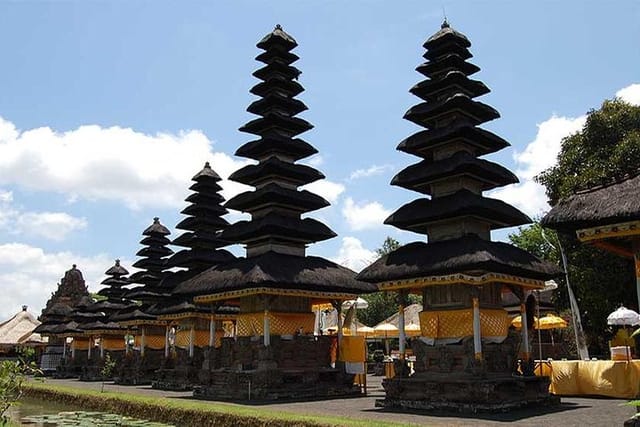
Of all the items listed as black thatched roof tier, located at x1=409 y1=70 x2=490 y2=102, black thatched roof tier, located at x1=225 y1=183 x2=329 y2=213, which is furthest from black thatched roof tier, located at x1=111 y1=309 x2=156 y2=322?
black thatched roof tier, located at x1=409 y1=70 x2=490 y2=102

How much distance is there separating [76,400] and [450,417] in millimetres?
13331

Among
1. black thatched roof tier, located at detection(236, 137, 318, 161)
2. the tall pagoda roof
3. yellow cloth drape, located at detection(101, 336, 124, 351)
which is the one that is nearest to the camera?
the tall pagoda roof

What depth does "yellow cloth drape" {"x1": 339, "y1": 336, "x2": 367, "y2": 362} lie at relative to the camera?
2178cm

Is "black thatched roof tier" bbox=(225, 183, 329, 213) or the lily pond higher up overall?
"black thatched roof tier" bbox=(225, 183, 329, 213)

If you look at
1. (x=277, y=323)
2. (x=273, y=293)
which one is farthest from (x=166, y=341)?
(x=273, y=293)

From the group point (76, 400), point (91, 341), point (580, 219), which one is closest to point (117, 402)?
point (76, 400)

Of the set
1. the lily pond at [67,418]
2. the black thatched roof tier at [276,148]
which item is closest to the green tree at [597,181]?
the black thatched roof tier at [276,148]

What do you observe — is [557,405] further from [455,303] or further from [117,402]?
[117,402]

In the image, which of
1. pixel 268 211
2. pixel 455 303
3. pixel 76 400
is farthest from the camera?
pixel 268 211

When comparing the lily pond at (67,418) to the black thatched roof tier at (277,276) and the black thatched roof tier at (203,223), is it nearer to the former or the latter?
the black thatched roof tier at (277,276)

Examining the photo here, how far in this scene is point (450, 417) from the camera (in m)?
13.7

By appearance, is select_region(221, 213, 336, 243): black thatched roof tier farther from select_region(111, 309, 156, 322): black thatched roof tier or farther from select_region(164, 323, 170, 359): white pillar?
select_region(111, 309, 156, 322): black thatched roof tier

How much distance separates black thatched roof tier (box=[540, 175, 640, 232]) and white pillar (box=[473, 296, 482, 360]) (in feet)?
14.2

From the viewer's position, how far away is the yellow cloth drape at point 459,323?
16531mm
